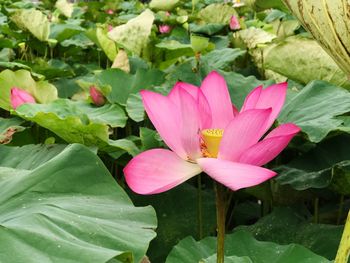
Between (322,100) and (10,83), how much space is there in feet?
2.12

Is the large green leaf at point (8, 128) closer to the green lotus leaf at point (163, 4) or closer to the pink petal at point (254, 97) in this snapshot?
the pink petal at point (254, 97)

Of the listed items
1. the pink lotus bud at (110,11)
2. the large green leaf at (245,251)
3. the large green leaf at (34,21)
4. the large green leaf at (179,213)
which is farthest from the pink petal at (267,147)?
the pink lotus bud at (110,11)

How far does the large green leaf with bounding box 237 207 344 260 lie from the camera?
981 mm

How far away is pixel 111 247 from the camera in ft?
2.22

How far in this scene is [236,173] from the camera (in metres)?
0.56

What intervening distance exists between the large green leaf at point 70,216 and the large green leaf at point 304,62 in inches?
24.6

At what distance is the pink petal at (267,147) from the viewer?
1.90ft

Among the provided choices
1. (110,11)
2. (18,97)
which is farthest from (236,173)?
(110,11)

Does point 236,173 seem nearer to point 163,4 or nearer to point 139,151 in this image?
point 139,151

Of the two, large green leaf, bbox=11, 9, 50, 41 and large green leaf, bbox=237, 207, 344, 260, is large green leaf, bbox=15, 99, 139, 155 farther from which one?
large green leaf, bbox=11, 9, 50, 41

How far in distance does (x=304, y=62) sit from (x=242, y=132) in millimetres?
751

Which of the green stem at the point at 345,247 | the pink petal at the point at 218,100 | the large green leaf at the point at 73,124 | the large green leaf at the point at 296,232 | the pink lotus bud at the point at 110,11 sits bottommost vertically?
the pink lotus bud at the point at 110,11

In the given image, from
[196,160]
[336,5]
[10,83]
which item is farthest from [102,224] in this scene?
[10,83]

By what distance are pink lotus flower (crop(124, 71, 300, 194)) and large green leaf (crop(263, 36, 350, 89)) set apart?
656mm
